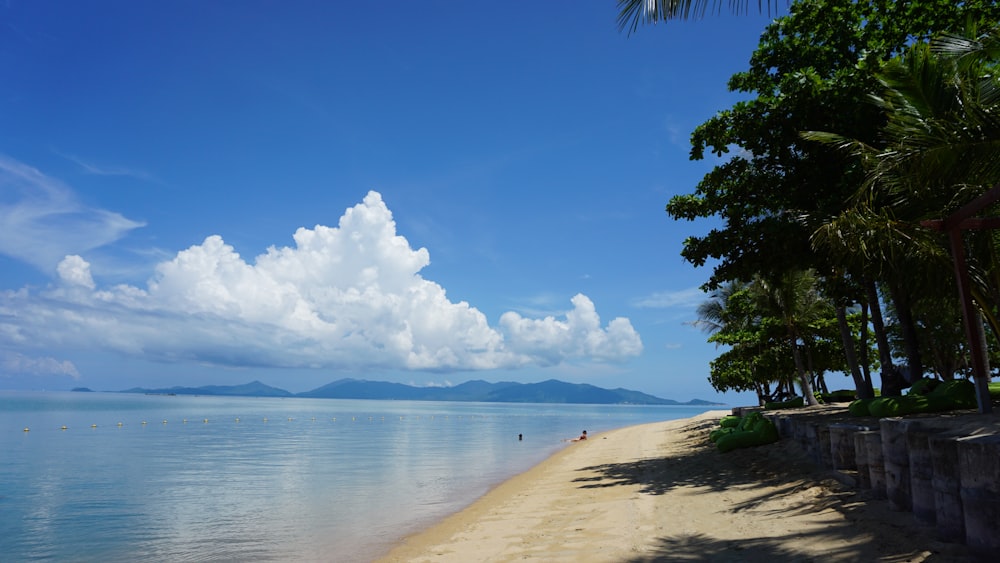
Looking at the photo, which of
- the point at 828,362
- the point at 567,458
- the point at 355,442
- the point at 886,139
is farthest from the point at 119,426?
the point at 886,139

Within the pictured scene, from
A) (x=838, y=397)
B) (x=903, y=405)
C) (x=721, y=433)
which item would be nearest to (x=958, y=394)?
(x=903, y=405)

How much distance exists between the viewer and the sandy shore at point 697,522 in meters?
7.18

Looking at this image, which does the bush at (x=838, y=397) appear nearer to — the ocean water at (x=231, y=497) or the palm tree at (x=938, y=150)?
the ocean water at (x=231, y=497)

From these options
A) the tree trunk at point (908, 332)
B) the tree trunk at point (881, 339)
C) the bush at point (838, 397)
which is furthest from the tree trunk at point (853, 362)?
the bush at point (838, 397)

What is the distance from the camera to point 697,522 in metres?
9.70

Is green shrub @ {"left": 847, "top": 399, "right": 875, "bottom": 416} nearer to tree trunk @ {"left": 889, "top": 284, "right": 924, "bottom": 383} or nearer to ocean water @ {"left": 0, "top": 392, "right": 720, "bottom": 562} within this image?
tree trunk @ {"left": 889, "top": 284, "right": 924, "bottom": 383}

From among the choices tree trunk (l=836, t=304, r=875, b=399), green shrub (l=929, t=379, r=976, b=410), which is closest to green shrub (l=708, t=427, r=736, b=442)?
tree trunk (l=836, t=304, r=875, b=399)

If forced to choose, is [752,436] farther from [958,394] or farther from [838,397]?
[838,397]

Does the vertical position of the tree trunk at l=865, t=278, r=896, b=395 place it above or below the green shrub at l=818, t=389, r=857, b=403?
above

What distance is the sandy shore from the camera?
23.5 ft

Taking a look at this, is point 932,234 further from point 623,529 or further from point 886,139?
point 623,529

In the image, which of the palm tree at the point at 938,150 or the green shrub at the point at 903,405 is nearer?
the palm tree at the point at 938,150

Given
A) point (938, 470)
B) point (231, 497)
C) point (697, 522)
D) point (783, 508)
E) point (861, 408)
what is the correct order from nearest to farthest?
point (938, 470)
point (783, 508)
point (697, 522)
point (861, 408)
point (231, 497)

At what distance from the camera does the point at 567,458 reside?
90.0ft
